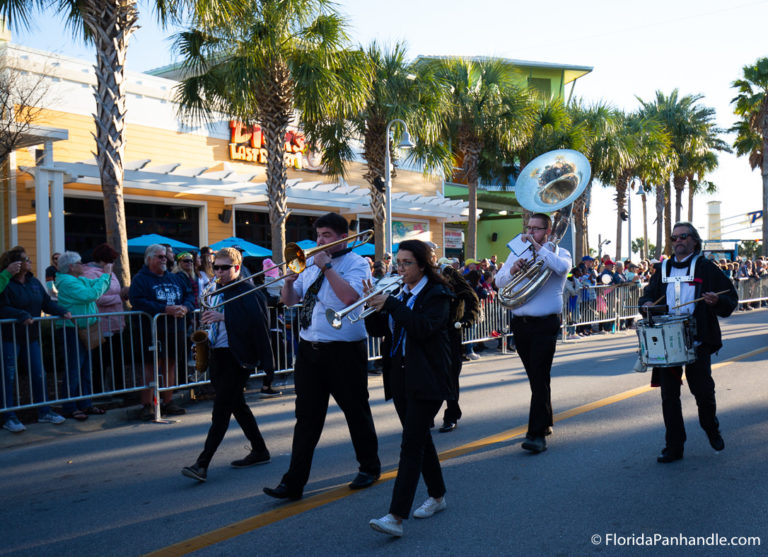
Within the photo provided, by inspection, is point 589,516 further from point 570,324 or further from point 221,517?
point 570,324

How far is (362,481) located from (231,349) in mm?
1415

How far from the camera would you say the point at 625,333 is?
689 inches

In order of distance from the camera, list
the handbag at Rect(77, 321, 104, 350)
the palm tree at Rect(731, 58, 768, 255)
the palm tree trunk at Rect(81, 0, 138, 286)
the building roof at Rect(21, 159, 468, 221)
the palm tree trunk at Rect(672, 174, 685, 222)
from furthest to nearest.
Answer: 1. the palm tree trunk at Rect(672, 174, 685, 222)
2. the palm tree at Rect(731, 58, 768, 255)
3. the building roof at Rect(21, 159, 468, 221)
4. the palm tree trunk at Rect(81, 0, 138, 286)
5. the handbag at Rect(77, 321, 104, 350)

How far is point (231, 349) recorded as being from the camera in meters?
5.37

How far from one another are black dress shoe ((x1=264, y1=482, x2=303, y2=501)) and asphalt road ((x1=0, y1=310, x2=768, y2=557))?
0.21 ft

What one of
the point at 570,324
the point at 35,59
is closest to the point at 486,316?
the point at 570,324

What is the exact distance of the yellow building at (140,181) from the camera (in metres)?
15.9

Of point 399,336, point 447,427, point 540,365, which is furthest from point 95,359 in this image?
point 540,365

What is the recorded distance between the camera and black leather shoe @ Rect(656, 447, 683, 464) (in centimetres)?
550

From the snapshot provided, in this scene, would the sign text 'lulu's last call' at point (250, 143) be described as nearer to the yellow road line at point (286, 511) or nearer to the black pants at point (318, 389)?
the yellow road line at point (286, 511)

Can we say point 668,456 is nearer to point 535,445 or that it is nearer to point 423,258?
point 535,445

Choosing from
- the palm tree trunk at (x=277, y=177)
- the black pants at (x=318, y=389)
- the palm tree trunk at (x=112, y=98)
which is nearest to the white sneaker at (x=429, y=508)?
the black pants at (x=318, y=389)

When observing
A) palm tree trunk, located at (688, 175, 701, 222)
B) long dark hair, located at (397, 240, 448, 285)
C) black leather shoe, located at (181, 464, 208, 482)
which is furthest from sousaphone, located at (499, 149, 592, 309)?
palm tree trunk, located at (688, 175, 701, 222)

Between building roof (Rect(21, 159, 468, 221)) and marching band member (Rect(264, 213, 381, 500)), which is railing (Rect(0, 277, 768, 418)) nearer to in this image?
marching band member (Rect(264, 213, 381, 500))
